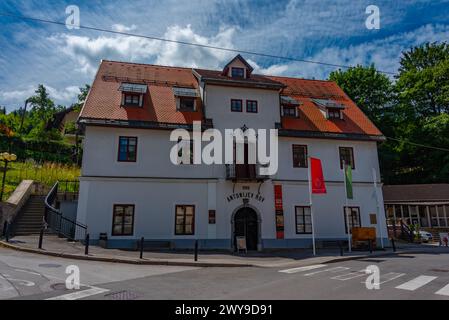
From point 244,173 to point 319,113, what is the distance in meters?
8.73

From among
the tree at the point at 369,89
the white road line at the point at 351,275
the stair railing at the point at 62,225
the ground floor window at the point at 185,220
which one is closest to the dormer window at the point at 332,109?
the ground floor window at the point at 185,220

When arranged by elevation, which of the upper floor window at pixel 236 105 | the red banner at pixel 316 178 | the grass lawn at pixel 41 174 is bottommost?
the red banner at pixel 316 178

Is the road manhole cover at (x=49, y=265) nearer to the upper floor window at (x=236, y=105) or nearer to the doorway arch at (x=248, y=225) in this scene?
the doorway arch at (x=248, y=225)

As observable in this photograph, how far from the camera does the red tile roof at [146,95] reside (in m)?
20.0

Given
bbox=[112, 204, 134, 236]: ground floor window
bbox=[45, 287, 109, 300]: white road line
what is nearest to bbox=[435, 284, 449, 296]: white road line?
bbox=[45, 287, 109, 300]: white road line

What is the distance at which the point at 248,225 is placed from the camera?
67.9 ft

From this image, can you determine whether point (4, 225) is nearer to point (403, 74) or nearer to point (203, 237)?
point (203, 237)

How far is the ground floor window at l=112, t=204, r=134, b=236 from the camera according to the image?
61.2 feet

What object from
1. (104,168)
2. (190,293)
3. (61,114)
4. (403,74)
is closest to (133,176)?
(104,168)

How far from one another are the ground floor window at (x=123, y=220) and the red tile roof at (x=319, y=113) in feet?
38.9

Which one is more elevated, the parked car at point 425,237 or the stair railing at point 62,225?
the stair railing at point 62,225

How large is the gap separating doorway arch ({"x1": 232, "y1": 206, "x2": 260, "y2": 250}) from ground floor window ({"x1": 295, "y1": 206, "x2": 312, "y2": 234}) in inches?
110

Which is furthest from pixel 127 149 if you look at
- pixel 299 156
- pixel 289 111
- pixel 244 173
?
pixel 289 111
